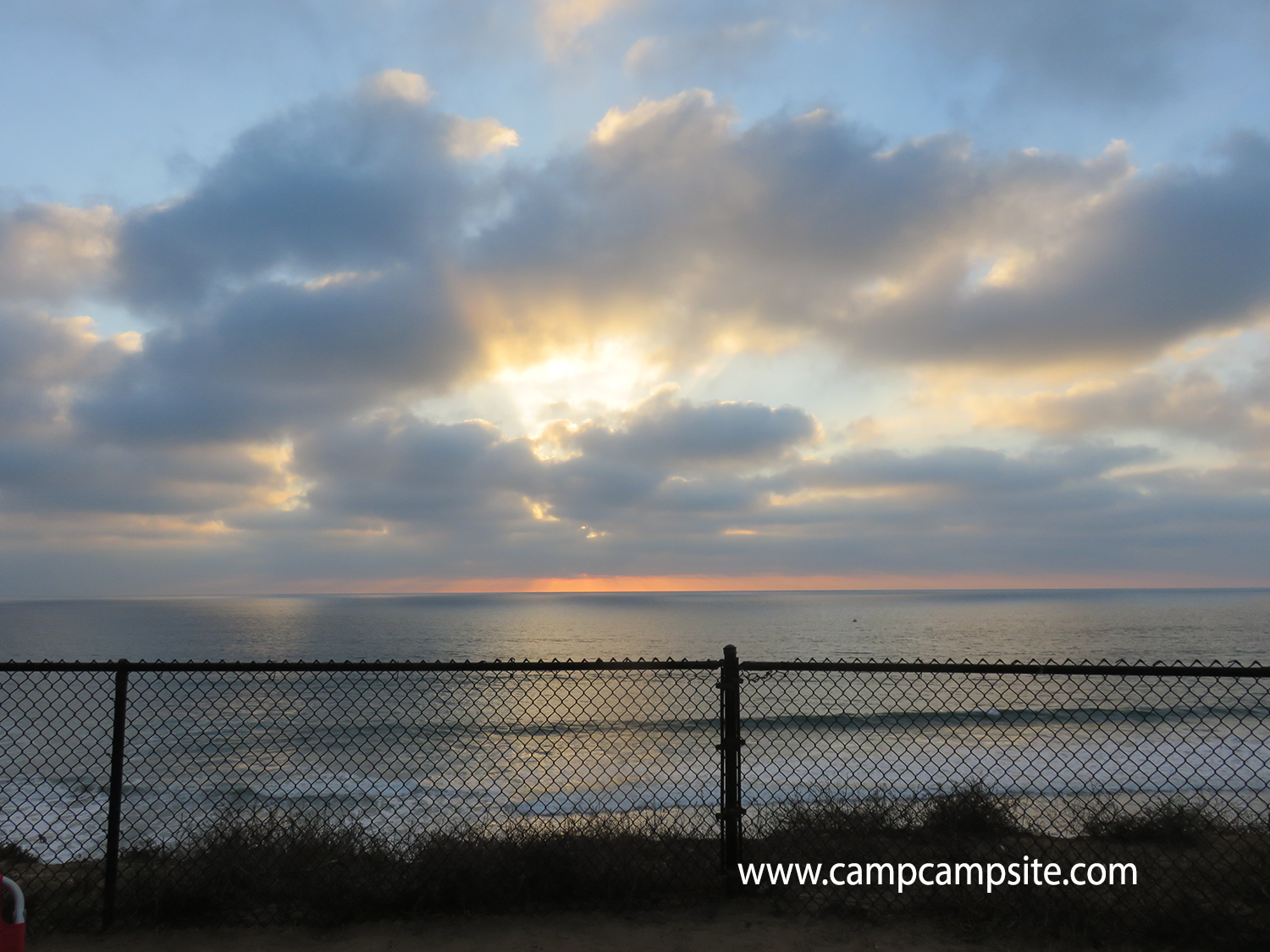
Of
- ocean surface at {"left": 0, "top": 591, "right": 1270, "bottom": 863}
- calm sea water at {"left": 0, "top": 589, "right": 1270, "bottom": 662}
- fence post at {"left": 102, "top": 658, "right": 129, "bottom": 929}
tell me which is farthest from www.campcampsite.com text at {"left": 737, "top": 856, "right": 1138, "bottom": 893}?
calm sea water at {"left": 0, "top": 589, "right": 1270, "bottom": 662}

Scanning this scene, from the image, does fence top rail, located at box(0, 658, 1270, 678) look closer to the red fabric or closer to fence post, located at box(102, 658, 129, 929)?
fence post, located at box(102, 658, 129, 929)

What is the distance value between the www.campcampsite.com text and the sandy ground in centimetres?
53

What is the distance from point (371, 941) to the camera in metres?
4.70

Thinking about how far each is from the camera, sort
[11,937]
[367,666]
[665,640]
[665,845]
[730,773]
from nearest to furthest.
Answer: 1. [11,937]
2. [367,666]
3. [730,773]
4. [665,845]
5. [665,640]

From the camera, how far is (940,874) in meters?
5.79

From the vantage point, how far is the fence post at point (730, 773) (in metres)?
5.08

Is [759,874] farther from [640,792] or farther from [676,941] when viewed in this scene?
[640,792]

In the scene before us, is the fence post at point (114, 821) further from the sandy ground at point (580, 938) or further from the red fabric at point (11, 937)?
the red fabric at point (11, 937)

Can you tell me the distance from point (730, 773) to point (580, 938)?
1.46 metres

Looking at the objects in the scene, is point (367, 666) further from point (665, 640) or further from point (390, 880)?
point (665, 640)

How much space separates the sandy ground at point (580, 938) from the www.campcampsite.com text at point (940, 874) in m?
0.53

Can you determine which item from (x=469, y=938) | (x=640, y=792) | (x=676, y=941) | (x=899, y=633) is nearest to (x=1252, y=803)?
(x=640, y=792)

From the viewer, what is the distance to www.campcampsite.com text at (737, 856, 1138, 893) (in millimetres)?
5406

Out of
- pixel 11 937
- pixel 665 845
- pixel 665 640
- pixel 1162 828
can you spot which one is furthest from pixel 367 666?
pixel 665 640
